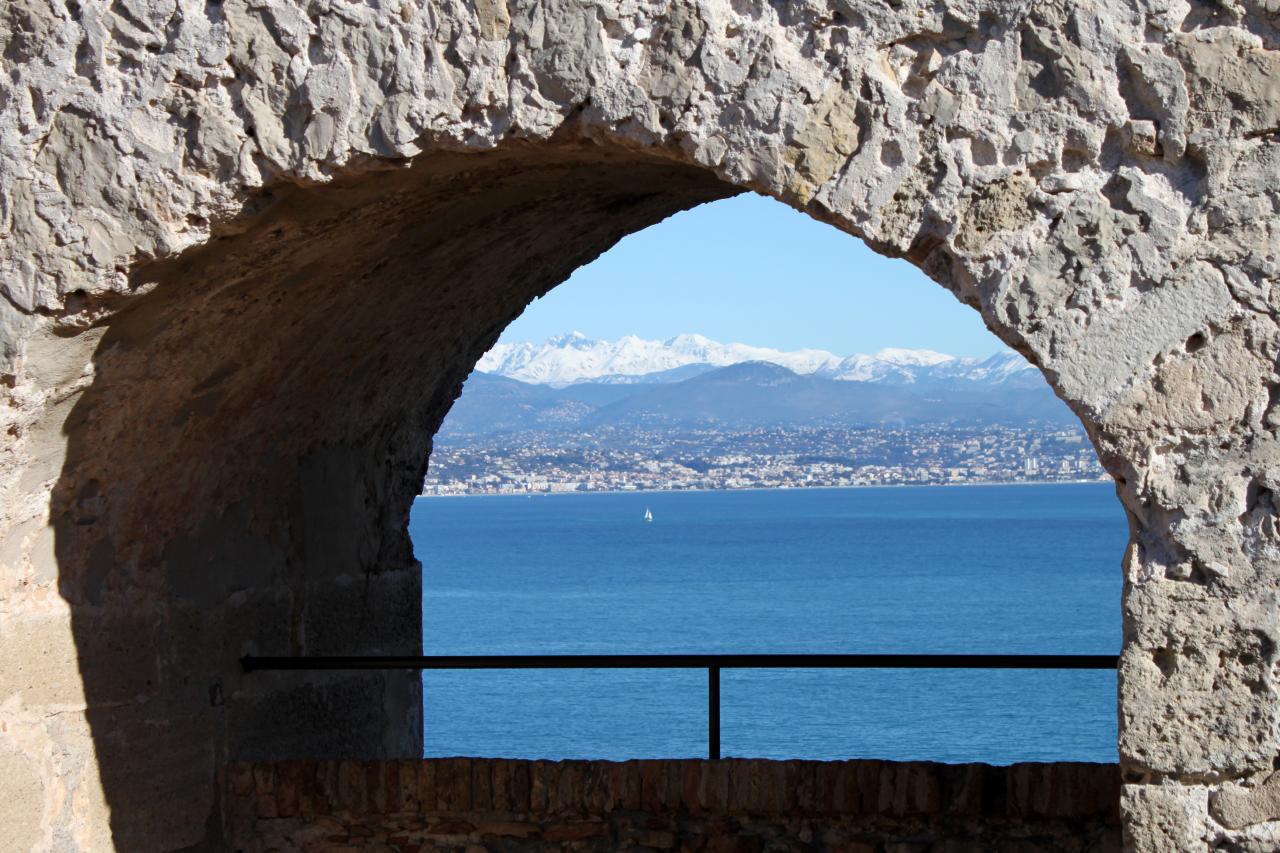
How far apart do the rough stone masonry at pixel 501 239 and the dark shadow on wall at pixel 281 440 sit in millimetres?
13

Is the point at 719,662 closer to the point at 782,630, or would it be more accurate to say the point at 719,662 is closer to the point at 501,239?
the point at 501,239

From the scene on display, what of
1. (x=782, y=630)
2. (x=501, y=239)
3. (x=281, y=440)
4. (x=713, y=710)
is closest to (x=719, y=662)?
(x=713, y=710)

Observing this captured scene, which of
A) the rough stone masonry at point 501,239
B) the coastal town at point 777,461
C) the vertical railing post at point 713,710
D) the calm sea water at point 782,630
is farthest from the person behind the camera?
the coastal town at point 777,461

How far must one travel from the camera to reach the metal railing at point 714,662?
364 cm

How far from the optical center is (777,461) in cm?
13138

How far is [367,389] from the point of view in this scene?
4547 mm

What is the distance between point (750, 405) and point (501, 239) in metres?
158

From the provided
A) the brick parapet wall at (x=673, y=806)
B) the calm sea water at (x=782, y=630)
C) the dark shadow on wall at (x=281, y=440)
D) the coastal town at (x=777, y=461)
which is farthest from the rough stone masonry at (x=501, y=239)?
the coastal town at (x=777, y=461)

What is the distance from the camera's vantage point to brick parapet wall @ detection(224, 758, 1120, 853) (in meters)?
3.90

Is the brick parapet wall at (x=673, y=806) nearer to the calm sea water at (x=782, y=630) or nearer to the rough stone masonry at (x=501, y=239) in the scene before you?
the rough stone masonry at (x=501, y=239)

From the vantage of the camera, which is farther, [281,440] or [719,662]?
[281,440]

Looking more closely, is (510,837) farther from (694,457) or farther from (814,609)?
(694,457)

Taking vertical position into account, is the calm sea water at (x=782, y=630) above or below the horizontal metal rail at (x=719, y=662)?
below

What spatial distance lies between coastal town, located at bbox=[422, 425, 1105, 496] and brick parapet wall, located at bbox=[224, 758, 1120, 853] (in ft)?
383
